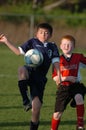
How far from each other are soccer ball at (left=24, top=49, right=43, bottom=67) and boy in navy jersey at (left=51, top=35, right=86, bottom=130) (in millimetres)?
302

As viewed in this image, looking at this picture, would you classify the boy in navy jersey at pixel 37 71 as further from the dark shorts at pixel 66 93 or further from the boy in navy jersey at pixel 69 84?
the dark shorts at pixel 66 93

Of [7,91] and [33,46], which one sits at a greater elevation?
[33,46]

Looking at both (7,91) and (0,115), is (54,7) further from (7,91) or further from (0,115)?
(0,115)

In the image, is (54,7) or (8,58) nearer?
(8,58)

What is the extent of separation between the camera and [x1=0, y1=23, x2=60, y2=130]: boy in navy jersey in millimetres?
7141

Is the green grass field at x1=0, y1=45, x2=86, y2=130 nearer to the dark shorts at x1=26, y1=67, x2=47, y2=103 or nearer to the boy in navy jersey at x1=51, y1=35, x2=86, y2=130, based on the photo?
the boy in navy jersey at x1=51, y1=35, x2=86, y2=130

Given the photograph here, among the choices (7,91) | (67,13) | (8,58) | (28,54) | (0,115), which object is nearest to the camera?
(28,54)

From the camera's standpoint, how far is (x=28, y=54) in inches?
286

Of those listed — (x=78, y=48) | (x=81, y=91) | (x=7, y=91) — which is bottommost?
(x=78, y=48)

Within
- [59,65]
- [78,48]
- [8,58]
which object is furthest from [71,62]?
[78,48]

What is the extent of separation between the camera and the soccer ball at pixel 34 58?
7156 millimetres

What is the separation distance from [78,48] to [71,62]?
60.6 feet

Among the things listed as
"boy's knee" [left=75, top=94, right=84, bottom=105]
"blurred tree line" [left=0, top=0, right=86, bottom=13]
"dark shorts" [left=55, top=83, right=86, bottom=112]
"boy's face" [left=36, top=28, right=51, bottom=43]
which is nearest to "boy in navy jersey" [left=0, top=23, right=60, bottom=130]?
"boy's face" [left=36, top=28, right=51, bottom=43]

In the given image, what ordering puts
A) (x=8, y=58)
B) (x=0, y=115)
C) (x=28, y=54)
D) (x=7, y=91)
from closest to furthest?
(x=28, y=54) < (x=0, y=115) < (x=7, y=91) < (x=8, y=58)
